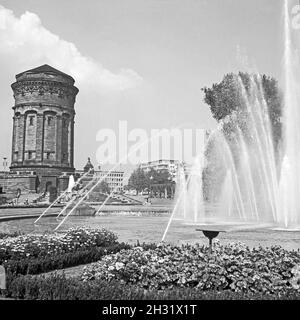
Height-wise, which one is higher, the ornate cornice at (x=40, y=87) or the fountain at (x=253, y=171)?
the ornate cornice at (x=40, y=87)

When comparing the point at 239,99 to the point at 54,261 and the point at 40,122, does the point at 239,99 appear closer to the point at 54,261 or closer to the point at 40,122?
the point at 54,261

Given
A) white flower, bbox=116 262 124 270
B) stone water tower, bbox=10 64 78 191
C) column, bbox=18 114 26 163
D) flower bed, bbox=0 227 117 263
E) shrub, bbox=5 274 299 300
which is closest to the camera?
shrub, bbox=5 274 299 300

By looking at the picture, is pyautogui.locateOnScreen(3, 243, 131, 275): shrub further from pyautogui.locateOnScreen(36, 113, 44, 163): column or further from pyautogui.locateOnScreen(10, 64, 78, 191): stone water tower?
pyautogui.locateOnScreen(36, 113, 44, 163): column

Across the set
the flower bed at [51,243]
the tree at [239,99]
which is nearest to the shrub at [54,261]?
the flower bed at [51,243]

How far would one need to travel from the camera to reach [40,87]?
2237 inches

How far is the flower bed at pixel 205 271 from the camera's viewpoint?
18.8ft

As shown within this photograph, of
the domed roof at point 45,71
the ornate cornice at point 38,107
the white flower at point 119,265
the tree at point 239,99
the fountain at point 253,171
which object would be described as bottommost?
the white flower at point 119,265

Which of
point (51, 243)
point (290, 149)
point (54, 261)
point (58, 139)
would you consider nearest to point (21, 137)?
point (58, 139)

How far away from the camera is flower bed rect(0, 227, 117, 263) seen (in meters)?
7.77

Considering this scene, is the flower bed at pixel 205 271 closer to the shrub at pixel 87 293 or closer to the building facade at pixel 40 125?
the shrub at pixel 87 293

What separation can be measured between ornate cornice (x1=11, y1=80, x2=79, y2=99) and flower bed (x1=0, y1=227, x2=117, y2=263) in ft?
165

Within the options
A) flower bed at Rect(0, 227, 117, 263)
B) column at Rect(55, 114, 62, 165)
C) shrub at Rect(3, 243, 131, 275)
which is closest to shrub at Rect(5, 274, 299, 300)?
shrub at Rect(3, 243, 131, 275)
